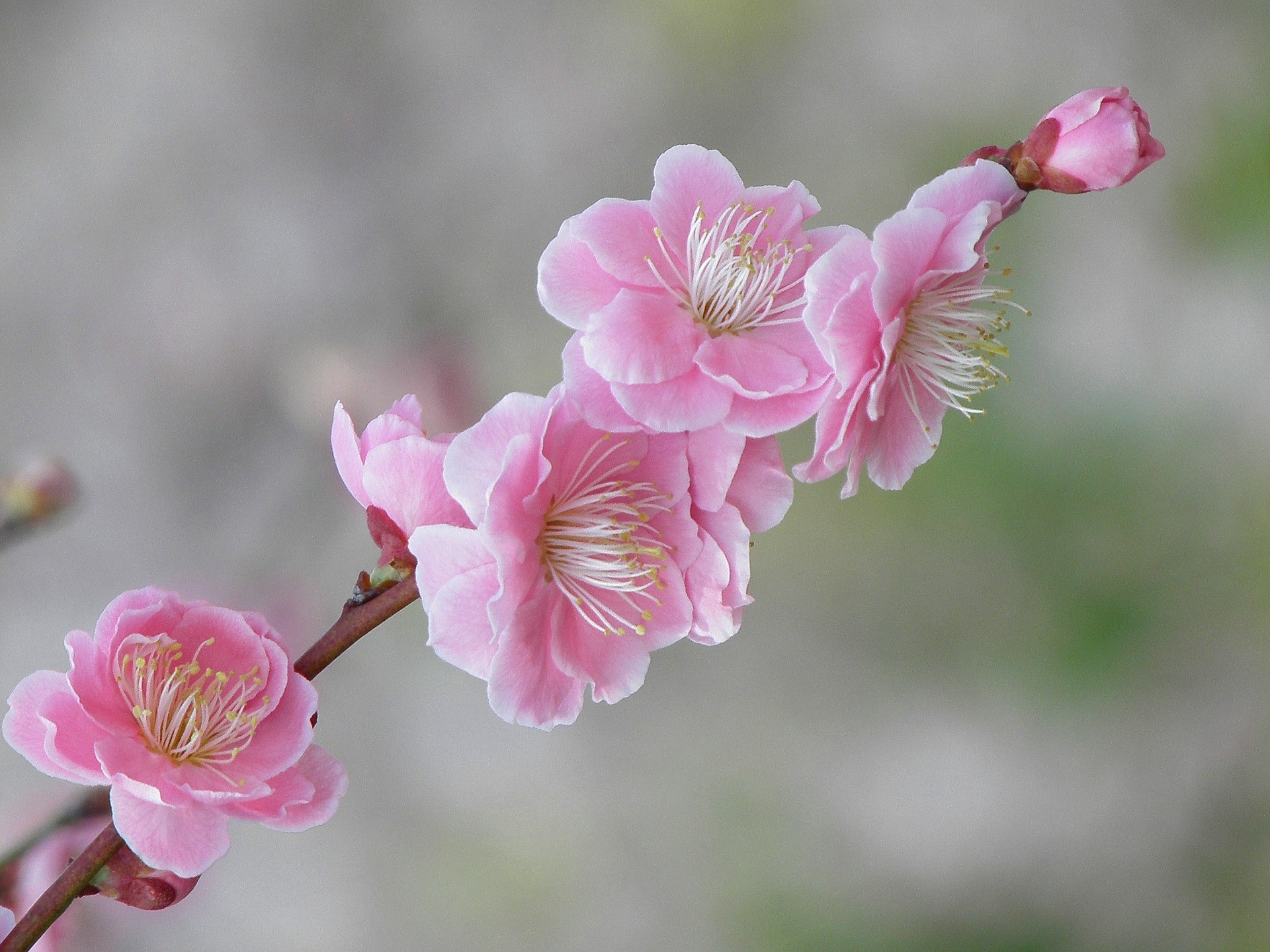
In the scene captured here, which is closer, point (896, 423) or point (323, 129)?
point (896, 423)

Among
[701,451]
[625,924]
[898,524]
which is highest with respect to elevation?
[701,451]

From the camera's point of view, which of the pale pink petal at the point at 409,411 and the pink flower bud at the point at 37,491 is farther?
the pink flower bud at the point at 37,491

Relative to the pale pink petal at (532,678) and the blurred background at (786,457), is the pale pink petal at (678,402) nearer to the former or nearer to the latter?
the pale pink petal at (532,678)

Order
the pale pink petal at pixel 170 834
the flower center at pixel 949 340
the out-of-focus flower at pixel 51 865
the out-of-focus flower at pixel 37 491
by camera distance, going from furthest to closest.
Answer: the out-of-focus flower at pixel 37 491 → the out-of-focus flower at pixel 51 865 → the flower center at pixel 949 340 → the pale pink petal at pixel 170 834

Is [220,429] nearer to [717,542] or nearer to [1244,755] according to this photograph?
[717,542]

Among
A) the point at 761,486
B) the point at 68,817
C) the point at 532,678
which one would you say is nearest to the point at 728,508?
the point at 761,486

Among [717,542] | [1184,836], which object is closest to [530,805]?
[1184,836]

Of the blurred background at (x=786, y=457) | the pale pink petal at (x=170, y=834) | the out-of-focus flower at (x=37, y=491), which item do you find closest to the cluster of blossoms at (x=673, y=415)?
the pale pink petal at (x=170, y=834)

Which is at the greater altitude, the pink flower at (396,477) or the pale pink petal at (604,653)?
the pink flower at (396,477)
